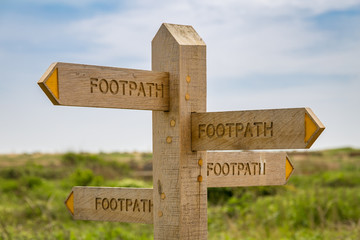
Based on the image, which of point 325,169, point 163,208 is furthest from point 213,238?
point 325,169

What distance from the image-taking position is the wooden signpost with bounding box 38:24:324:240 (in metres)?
2.32

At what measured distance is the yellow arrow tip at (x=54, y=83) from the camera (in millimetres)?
2226

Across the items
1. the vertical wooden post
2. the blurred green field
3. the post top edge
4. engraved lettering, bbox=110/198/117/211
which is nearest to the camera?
Result: the vertical wooden post

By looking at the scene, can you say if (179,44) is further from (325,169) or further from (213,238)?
(325,169)

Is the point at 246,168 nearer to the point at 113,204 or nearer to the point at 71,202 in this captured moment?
the point at 113,204

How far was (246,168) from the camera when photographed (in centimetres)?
295

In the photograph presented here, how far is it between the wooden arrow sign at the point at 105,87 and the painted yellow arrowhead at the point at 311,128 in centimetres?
72

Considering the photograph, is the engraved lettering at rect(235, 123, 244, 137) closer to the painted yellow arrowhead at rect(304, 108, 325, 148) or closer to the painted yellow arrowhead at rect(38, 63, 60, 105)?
the painted yellow arrowhead at rect(304, 108, 325, 148)

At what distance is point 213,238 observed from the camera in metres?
6.24

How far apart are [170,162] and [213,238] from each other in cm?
389

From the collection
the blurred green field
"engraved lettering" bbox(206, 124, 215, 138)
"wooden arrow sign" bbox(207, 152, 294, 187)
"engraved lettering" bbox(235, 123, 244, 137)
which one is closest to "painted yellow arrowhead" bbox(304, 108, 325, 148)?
"engraved lettering" bbox(235, 123, 244, 137)

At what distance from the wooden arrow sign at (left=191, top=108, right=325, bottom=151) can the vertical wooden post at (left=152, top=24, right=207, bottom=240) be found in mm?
80

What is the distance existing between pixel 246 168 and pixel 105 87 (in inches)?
39.4

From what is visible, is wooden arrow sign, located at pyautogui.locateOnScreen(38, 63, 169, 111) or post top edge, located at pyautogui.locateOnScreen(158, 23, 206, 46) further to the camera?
post top edge, located at pyautogui.locateOnScreen(158, 23, 206, 46)
